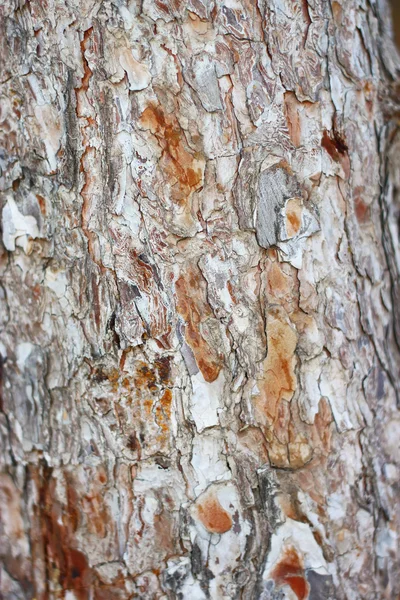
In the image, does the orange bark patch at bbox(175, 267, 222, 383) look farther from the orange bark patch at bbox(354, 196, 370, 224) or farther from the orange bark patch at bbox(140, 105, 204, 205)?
the orange bark patch at bbox(354, 196, 370, 224)

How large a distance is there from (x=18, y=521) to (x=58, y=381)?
26cm

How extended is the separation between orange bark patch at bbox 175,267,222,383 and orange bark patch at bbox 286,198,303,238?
0.52 feet

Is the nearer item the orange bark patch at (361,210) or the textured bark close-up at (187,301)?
the textured bark close-up at (187,301)

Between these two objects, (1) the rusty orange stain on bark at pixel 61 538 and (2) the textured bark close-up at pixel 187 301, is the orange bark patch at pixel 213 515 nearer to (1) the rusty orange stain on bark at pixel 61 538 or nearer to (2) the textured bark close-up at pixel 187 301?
(2) the textured bark close-up at pixel 187 301

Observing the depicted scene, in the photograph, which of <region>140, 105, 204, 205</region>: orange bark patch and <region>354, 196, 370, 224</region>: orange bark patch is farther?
<region>354, 196, 370, 224</region>: orange bark patch

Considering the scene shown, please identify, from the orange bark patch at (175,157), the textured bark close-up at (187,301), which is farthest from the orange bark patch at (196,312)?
the orange bark patch at (175,157)

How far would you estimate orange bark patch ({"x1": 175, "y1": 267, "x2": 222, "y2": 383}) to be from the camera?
812 mm

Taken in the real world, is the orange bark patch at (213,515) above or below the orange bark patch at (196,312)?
below

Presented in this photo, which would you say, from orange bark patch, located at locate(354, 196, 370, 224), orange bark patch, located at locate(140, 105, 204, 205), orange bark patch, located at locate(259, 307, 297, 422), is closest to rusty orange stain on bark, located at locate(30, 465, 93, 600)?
orange bark patch, located at locate(259, 307, 297, 422)

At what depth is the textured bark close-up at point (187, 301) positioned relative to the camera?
0.79 metres

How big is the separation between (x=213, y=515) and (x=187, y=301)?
34 centimetres

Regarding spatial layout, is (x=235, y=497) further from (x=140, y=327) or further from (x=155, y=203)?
(x=155, y=203)

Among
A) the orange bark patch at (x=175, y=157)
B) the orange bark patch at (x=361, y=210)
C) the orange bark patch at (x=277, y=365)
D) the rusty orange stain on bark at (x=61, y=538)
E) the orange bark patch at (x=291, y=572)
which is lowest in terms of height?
the orange bark patch at (x=291, y=572)

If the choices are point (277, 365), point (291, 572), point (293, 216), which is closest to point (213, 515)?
point (291, 572)
